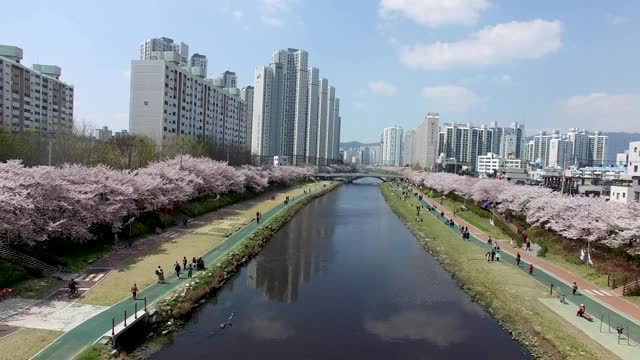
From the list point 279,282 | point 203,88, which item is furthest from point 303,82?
point 279,282

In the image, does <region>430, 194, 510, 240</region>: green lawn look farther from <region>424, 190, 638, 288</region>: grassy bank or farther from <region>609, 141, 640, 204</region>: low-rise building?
<region>609, 141, 640, 204</region>: low-rise building

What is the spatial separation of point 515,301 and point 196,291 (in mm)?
18316

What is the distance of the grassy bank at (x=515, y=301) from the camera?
1983 cm

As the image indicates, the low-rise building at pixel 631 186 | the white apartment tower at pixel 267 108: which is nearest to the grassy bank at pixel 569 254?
the low-rise building at pixel 631 186

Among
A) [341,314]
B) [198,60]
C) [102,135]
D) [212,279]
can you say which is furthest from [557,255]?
[198,60]

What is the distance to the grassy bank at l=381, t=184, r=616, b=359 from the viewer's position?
1983 cm

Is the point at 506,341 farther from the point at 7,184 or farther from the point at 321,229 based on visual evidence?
the point at 321,229

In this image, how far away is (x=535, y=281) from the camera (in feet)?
100

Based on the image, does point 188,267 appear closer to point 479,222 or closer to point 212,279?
point 212,279

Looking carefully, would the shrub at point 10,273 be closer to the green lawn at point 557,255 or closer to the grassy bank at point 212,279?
the grassy bank at point 212,279

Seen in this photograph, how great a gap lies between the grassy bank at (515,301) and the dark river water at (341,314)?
0.83 meters

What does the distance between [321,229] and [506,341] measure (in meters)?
34.5

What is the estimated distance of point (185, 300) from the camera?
963 inches

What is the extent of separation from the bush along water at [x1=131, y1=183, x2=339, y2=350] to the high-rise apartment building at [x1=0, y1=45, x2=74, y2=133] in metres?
50.3
